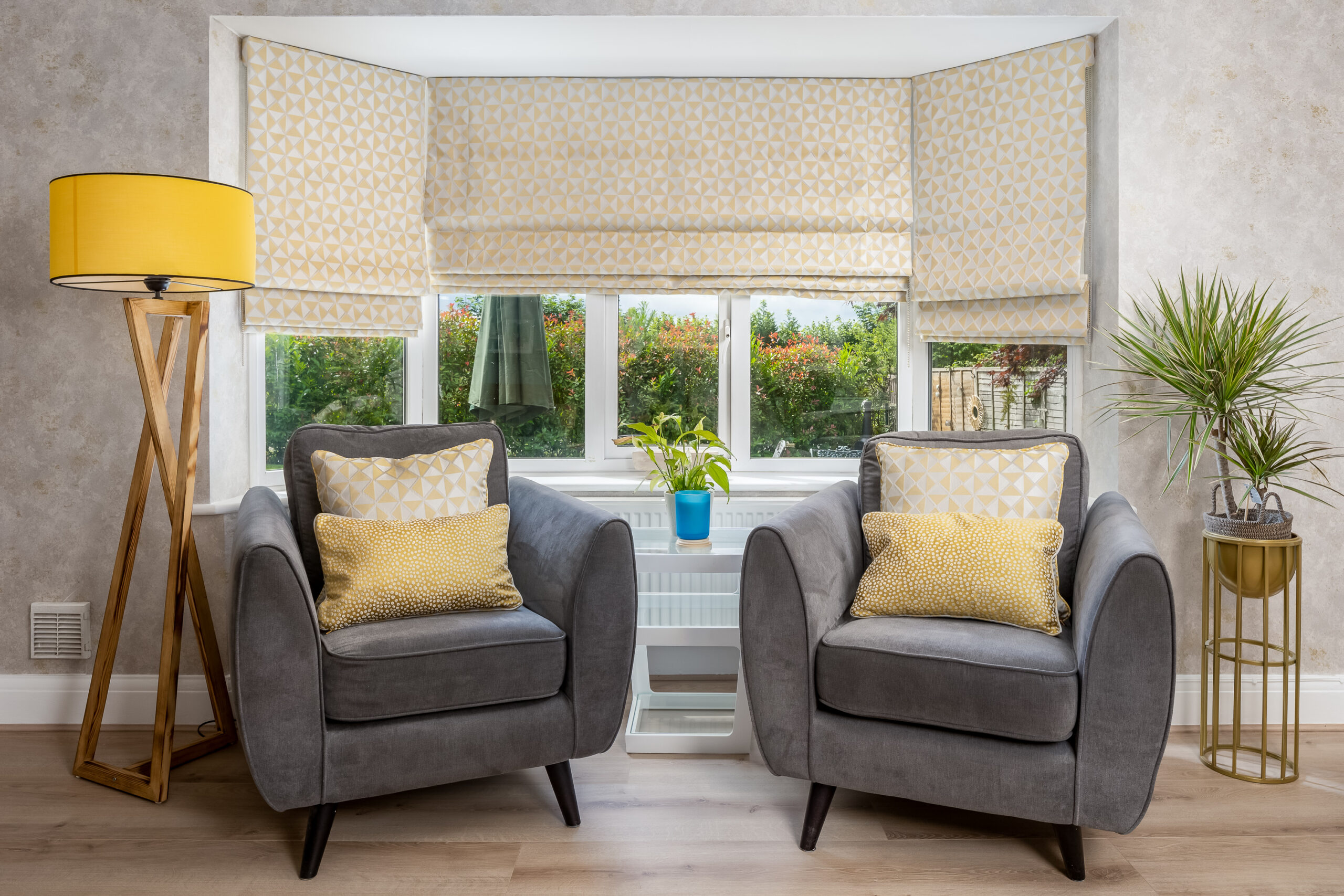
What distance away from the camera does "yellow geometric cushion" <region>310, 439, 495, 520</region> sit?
211cm

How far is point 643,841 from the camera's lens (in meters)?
1.86

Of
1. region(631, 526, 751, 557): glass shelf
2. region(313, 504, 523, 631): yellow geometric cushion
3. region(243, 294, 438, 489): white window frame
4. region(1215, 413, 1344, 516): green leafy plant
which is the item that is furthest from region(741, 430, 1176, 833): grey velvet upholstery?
region(243, 294, 438, 489): white window frame

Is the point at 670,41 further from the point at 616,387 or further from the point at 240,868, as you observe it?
the point at 240,868

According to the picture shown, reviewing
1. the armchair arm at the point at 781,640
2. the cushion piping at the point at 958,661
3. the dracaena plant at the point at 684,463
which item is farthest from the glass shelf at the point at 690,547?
the cushion piping at the point at 958,661

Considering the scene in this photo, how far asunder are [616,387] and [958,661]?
174 cm

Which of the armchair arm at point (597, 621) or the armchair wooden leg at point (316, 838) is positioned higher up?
the armchair arm at point (597, 621)

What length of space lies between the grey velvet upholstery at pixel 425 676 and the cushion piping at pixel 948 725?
517 millimetres

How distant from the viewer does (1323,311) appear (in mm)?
2473

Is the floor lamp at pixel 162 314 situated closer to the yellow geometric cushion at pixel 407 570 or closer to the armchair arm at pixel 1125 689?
the yellow geometric cushion at pixel 407 570

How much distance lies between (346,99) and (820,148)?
5.33 feet

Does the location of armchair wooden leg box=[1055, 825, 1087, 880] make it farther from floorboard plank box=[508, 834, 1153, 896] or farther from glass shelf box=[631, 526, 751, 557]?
glass shelf box=[631, 526, 751, 557]

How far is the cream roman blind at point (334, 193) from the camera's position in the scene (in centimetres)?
266

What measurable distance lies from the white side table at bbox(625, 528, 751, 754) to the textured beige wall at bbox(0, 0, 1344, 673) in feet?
4.21

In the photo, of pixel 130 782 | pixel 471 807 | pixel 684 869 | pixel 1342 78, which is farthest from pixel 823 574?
pixel 1342 78
